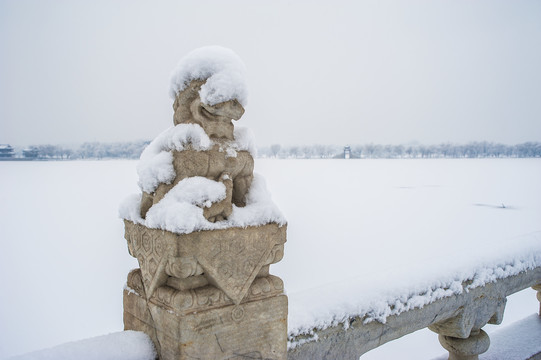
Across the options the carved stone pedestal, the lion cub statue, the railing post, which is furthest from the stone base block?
the railing post

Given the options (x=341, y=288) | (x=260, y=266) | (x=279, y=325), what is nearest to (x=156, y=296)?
(x=260, y=266)

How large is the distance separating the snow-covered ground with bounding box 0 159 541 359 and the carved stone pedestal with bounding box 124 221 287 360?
12.8 inches

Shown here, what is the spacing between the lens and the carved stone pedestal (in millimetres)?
1404

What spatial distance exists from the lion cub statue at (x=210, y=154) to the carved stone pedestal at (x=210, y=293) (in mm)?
102

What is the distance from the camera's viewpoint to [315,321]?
1917mm

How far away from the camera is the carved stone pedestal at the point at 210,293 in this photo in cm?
140

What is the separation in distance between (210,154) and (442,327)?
208 centimetres

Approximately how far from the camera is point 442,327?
8.68 ft

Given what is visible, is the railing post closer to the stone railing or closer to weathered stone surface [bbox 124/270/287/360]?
the stone railing

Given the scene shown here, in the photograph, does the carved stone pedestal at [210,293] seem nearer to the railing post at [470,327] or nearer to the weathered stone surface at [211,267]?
the weathered stone surface at [211,267]

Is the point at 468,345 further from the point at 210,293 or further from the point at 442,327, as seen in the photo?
the point at 210,293

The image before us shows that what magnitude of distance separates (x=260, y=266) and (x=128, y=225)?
0.58 m

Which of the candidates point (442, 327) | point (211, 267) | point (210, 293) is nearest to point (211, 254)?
point (211, 267)

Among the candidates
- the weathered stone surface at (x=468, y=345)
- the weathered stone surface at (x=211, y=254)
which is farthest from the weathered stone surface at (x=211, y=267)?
the weathered stone surface at (x=468, y=345)
